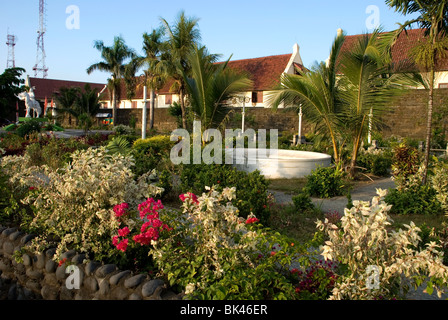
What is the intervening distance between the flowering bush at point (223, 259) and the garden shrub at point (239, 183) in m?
1.03

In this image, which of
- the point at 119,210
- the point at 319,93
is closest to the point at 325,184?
the point at 319,93

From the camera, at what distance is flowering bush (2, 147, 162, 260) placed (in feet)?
10.7

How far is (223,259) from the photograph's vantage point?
2777mm

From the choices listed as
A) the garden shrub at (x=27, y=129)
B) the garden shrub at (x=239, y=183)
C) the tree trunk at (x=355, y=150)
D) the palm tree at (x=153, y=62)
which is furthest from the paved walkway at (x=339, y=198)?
the palm tree at (x=153, y=62)

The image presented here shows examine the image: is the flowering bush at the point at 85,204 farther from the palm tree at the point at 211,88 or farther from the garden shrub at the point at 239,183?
the palm tree at the point at 211,88

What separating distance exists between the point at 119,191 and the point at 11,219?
2.07m

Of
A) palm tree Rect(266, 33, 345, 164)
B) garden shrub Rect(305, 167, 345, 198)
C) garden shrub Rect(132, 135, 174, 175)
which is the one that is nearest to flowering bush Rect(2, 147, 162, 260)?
garden shrub Rect(132, 135, 174, 175)

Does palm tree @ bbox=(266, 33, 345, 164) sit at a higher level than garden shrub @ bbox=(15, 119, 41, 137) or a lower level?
higher

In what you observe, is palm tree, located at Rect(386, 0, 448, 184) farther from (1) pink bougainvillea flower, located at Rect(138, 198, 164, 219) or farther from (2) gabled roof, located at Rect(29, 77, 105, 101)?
(2) gabled roof, located at Rect(29, 77, 105, 101)

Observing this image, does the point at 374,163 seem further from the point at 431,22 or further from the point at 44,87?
the point at 44,87

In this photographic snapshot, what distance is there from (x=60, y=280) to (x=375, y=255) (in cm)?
265

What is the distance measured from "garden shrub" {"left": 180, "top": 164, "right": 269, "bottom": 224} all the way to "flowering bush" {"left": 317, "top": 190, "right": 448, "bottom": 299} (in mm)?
1799
